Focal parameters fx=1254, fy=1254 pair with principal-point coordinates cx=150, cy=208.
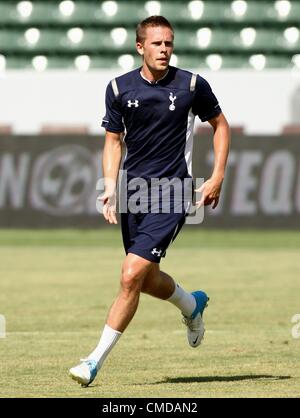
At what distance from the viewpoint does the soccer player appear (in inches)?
309

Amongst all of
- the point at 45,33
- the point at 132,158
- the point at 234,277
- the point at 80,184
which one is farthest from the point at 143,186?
the point at 45,33

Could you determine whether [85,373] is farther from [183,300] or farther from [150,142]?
[150,142]

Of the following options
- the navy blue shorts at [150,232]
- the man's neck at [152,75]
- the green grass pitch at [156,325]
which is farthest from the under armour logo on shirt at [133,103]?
the green grass pitch at [156,325]

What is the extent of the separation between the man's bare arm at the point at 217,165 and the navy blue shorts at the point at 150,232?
8.8 inches

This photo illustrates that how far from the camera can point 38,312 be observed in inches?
488

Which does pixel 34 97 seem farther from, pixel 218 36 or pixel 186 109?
pixel 186 109

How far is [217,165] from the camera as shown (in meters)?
8.13

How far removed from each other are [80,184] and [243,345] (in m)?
14.4

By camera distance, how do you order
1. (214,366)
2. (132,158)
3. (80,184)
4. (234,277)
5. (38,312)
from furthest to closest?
(80,184) → (234,277) → (38,312) → (214,366) → (132,158)

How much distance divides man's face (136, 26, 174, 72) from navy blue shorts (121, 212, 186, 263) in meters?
0.96

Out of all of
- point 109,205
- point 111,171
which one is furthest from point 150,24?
point 109,205

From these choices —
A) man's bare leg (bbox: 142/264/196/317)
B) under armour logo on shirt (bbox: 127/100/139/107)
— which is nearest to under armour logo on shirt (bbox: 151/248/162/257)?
man's bare leg (bbox: 142/264/196/317)

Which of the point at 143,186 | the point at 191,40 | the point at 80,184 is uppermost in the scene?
the point at 143,186

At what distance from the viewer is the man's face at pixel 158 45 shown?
7867mm
